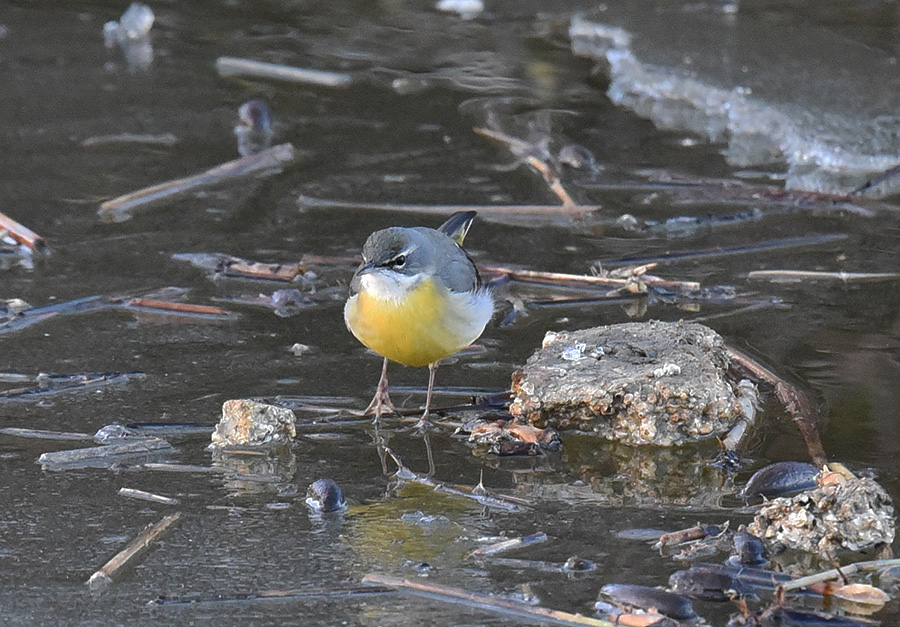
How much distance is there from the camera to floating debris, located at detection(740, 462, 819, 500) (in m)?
4.26

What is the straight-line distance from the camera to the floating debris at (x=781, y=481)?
168 inches

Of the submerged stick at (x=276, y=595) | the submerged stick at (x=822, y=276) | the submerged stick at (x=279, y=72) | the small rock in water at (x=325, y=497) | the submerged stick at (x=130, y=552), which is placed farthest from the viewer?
the submerged stick at (x=279, y=72)

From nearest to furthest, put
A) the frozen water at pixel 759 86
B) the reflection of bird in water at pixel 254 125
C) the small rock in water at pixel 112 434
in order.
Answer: the small rock in water at pixel 112 434 < the frozen water at pixel 759 86 < the reflection of bird in water at pixel 254 125

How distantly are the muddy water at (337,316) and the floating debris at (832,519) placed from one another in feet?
0.85

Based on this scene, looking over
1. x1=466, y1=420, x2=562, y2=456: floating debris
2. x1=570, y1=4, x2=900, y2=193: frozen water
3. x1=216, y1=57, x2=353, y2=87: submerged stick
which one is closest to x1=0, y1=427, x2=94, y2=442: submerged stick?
x1=466, y1=420, x2=562, y2=456: floating debris

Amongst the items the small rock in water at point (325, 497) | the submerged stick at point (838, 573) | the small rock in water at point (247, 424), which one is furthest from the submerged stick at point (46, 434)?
the submerged stick at point (838, 573)

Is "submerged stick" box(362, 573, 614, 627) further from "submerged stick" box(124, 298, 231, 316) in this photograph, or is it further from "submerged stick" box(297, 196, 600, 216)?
"submerged stick" box(297, 196, 600, 216)

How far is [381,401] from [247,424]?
62 cm

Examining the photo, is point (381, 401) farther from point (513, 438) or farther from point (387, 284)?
point (513, 438)

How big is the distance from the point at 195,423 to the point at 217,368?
1.92 ft

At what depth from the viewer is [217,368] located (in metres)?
5.38

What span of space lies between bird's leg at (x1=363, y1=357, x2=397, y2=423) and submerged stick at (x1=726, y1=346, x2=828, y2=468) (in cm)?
141

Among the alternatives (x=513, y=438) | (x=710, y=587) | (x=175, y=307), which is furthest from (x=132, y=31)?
(x=710, y=587)

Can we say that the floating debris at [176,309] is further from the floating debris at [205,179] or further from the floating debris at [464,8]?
the floating debris at [464,8]
